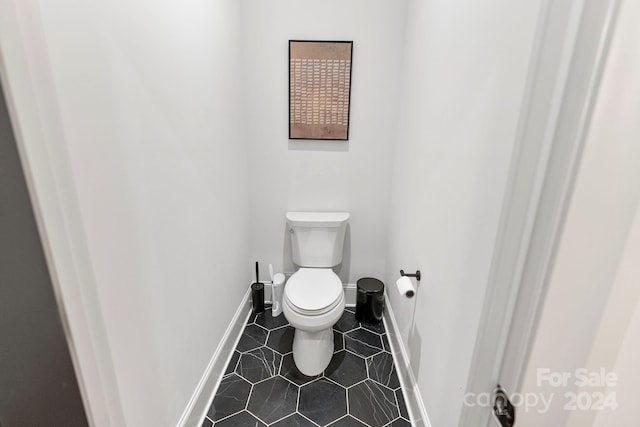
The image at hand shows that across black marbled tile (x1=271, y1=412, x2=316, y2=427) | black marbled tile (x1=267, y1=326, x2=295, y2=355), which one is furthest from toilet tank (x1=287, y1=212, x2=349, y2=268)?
black marbled tile (x1=271, y1=412, x2=316, y2=427)

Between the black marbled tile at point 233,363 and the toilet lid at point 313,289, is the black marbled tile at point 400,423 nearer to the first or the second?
the toilet lid at point 313,289

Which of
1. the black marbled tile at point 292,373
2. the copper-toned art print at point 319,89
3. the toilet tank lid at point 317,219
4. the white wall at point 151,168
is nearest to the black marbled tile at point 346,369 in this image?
the black marbled tile at point 292,373

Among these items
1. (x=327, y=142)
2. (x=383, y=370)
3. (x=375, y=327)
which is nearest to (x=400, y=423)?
(x=383, y=370)

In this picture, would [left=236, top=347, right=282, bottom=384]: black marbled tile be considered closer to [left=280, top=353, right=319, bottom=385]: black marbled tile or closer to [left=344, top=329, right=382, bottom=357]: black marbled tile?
[left=280, top=353, right=319, bottom=385]: black marbled tile

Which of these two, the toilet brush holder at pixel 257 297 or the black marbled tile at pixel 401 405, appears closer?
the black marbled tile at pixel 401 405

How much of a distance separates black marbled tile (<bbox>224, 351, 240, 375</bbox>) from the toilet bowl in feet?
1.19

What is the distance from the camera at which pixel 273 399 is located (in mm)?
1679

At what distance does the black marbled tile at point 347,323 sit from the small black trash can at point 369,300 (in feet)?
0.16

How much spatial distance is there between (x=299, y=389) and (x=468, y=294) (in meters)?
1.19

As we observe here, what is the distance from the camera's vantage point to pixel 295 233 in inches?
86.5

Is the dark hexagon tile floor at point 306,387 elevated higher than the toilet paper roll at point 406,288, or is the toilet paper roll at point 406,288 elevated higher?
the toilet paper roll at point 406,288

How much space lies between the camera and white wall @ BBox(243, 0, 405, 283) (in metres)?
1.95

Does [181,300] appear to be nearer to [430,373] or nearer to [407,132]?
[430,373]

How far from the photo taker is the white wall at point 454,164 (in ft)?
2.73
